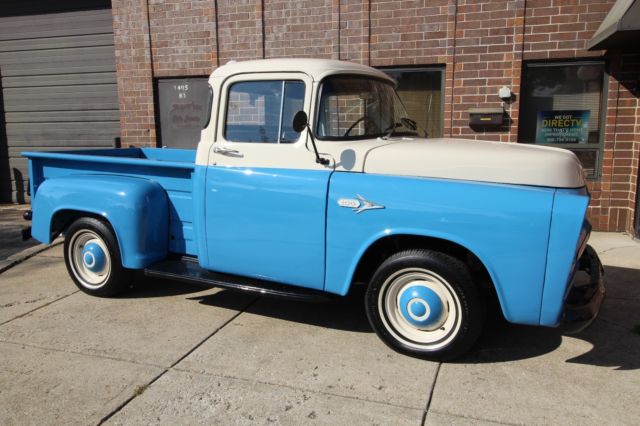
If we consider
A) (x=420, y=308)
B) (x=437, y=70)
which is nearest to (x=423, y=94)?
(x=437, y=70)

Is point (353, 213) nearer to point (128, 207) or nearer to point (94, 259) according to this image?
point (128, 207)

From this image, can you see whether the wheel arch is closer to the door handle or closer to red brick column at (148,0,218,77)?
the door handle

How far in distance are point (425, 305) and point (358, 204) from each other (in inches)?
33.2

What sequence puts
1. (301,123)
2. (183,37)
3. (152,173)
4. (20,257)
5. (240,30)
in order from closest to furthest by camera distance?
(301,123) → (152,173) → (20,257) → (240,30) → (183,37)

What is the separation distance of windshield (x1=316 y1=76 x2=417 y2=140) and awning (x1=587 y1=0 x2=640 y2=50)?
3.16 meters

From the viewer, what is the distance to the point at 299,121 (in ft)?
12.3

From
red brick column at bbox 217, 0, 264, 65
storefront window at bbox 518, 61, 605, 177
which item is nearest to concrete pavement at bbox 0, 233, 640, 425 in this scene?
storefront window at bbox 518, 61, 605, 177

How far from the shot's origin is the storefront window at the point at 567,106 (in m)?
7.61

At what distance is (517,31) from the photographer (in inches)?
297

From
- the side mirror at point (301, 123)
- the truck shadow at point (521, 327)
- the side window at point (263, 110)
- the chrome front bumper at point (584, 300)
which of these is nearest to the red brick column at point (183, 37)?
the truck shadow at point (521, 327)

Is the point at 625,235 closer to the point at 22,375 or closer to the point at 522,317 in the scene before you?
the point at 522,317

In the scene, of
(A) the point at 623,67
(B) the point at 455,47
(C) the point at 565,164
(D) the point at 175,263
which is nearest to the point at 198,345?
(D) the point at 175,263

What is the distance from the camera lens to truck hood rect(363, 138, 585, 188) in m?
3.54

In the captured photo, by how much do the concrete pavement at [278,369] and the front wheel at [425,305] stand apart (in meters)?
0.15
